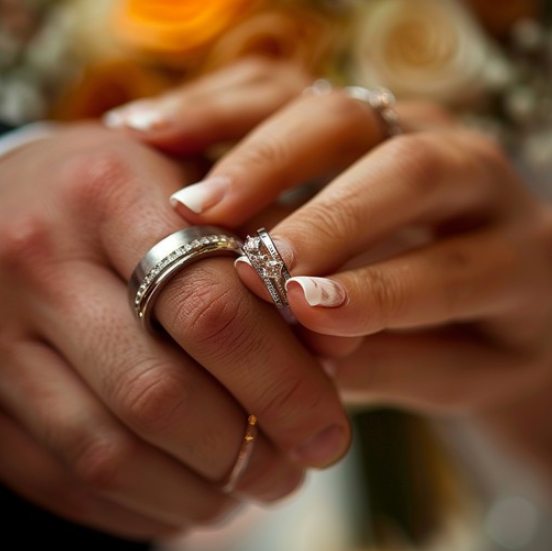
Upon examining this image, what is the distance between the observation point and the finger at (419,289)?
551mm

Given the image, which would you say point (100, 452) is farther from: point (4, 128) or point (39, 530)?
point (4, 128)

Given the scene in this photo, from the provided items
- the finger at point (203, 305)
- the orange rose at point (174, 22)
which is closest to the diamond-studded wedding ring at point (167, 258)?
the finger at point (203, 305)

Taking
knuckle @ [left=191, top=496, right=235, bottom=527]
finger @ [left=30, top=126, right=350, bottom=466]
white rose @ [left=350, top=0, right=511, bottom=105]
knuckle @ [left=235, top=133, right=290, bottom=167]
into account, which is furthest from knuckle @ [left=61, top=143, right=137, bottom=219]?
white rose @ [left=350, top=0, right=511, bottom=105]

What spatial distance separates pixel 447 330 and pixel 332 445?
286 mm

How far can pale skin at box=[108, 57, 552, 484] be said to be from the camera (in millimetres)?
606

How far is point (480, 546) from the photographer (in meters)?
1.51

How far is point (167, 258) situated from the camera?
0.57 m

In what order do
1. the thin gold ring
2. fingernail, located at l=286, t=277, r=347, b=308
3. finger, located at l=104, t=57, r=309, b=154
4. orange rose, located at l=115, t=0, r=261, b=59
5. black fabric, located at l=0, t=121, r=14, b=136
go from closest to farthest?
fingernail, located at l=286, t=277, r=347, b=308, the thin gold ring, finger, located at l=104, t=57, r=309, b=154, black fabric, located at l=0, t=121, r=14, b=136, orange rose, located at l=115, t=0, r=261, b=59

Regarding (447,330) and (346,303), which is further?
(447,330)

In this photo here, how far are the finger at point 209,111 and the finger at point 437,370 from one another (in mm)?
287

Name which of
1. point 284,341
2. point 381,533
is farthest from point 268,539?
point 284,341

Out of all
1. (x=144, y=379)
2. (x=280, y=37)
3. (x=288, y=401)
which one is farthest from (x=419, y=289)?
(x=280, y=37)

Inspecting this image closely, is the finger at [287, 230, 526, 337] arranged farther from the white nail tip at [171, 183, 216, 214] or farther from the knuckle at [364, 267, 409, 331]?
the white nail tip at [171, 183, 216, 214]

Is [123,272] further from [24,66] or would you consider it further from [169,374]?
[24,66]
